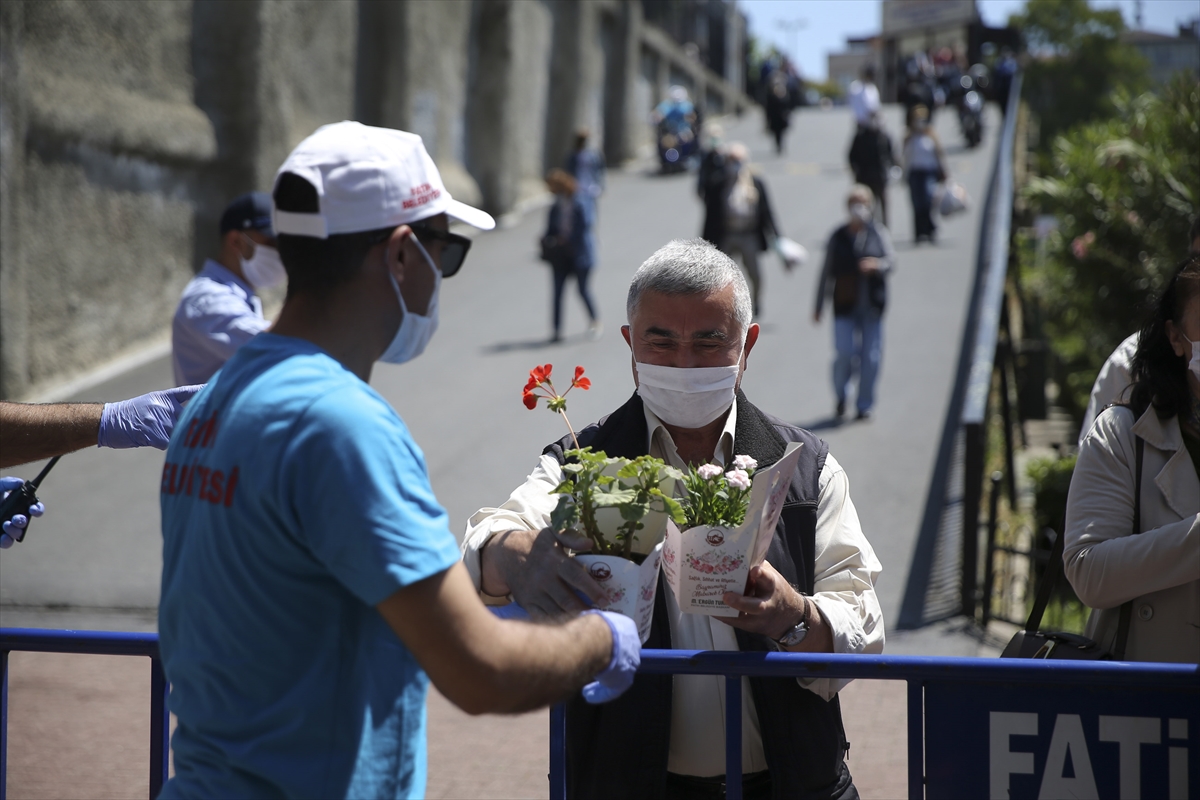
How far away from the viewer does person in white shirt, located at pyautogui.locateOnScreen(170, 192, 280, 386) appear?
15.8 feet

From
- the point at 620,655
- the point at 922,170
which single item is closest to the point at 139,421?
the point at 620,655

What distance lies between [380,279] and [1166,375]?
7.17 feet

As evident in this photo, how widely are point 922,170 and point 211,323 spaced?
46.6 feet

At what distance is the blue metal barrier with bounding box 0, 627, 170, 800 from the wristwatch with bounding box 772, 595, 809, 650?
137cm

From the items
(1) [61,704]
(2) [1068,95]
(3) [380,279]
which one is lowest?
(1) [61,704]

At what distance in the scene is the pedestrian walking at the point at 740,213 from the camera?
12328 mm

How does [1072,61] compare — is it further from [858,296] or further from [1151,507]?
[1151,507]

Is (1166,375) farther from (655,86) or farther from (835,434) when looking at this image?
(655,86)

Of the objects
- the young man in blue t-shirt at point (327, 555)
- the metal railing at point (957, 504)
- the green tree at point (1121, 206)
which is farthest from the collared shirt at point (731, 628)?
the green tree at point (1121, 206)

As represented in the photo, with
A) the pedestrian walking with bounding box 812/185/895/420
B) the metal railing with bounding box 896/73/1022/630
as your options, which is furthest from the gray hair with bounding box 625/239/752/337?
the pedestrian walking with bounding box 812/185/895/420

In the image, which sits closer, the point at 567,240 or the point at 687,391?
the point at 687,391

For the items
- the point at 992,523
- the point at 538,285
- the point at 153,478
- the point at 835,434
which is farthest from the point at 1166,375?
the point at 538,285

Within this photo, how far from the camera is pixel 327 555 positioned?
1.52 metres

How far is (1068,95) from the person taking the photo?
64312 millimetres
